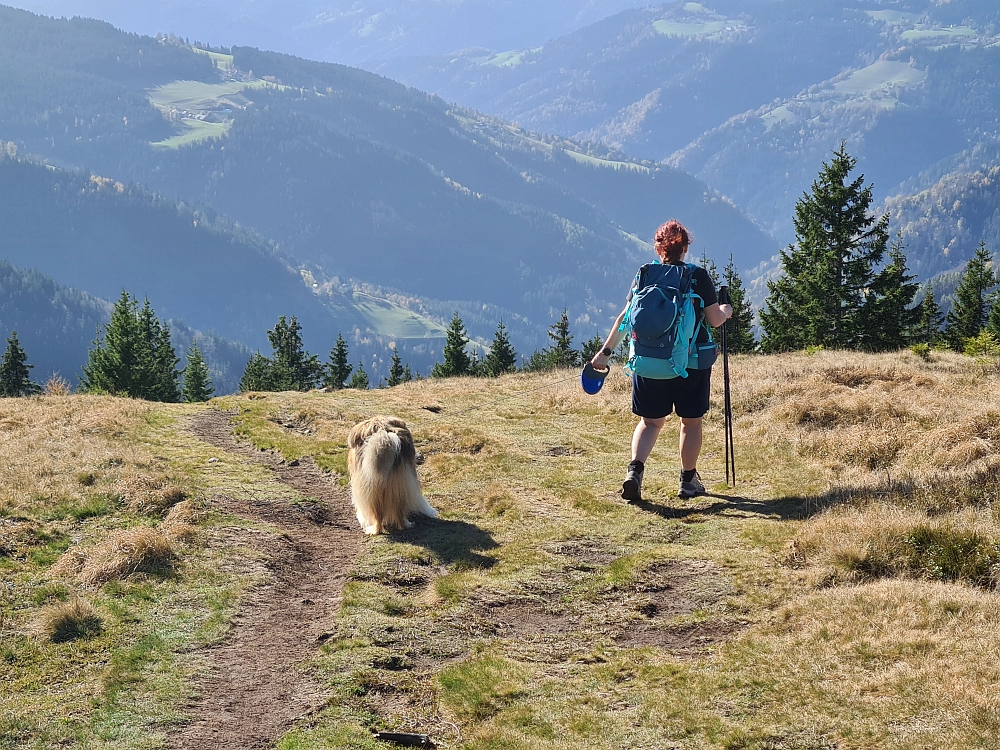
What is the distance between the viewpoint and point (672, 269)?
32.8 feet

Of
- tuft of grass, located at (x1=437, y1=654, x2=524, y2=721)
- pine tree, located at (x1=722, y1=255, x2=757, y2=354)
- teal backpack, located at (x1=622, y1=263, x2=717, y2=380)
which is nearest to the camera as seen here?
tuft of grass, located at (x1=437, y1=654, x2=524, y2=721)

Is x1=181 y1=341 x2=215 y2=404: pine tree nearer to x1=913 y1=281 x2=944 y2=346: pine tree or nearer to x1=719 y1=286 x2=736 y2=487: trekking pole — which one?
x1=913 y1=281 x2=944 y2=346: pine tree

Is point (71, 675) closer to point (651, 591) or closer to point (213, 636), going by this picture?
point (213, 636)

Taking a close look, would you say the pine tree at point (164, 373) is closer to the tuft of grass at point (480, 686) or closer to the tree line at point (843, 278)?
the tree line at point (843, 278)

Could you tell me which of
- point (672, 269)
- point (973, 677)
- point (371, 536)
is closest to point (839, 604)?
point (973, 677)

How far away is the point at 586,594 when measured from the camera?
8.19 metres

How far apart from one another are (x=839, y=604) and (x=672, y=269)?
15.4ft

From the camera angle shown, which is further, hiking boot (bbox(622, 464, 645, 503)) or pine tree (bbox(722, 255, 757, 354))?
pine tree (bbox(722, 255, 757, 354))

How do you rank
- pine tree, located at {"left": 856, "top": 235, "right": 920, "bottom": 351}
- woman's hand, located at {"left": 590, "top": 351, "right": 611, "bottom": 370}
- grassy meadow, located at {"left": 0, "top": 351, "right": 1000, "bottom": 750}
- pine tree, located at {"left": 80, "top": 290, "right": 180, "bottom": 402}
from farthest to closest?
pine tree, located at {"left": 80, "top": 290, "right": 180, "bottom": 402}, pine tree, located at {"left": 856, "top": 235, "right": 920, "bottom": 351}, woman's hand, located at {"left": 590, "top": 351, "right": 611, "bottom": 370}, grassy meadow, located at {"left": 0, "top": 351, "right": 1000, "bottom": 750}

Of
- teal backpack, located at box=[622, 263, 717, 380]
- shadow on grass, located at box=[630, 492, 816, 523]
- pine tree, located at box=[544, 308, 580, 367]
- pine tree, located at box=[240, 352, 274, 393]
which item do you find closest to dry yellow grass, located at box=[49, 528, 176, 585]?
shadow on grass, located at box=[630, 492, 816, 523]

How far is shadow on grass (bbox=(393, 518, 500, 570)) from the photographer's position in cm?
970

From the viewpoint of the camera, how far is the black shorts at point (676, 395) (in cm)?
1018

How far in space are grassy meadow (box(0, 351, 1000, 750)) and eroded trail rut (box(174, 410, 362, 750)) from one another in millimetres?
230

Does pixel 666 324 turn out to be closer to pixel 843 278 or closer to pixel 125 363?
pixel 843 278
